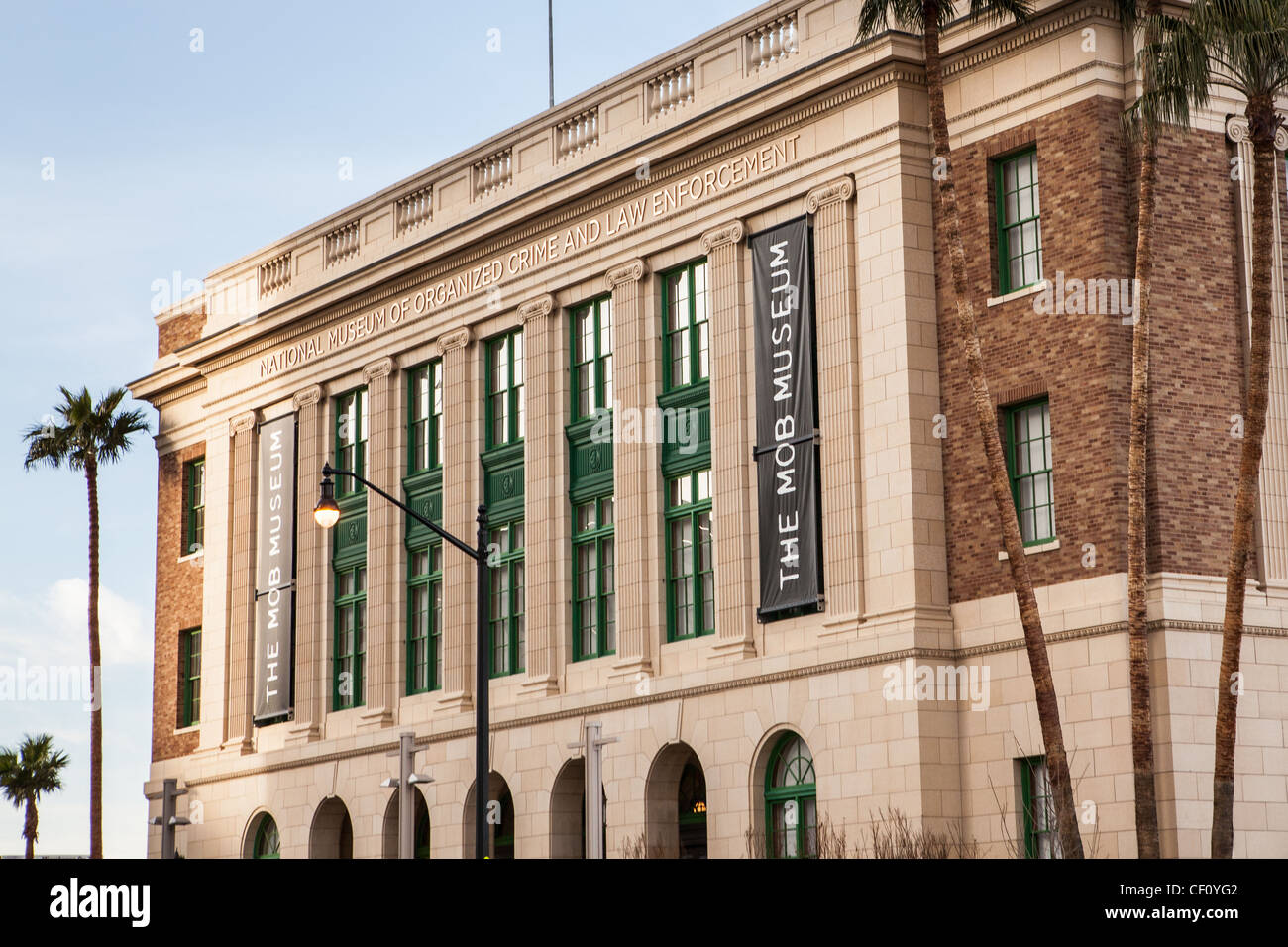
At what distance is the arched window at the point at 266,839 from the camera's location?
51.6 m

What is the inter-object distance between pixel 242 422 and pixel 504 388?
37.3 ft

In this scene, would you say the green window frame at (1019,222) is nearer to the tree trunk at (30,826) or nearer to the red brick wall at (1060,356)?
the red brick wall at (1060,356)

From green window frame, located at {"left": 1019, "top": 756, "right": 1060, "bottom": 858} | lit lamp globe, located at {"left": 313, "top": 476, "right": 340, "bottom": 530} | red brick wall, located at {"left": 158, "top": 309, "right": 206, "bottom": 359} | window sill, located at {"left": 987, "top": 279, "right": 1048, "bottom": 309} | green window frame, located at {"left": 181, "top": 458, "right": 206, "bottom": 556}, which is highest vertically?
red brick wall, located at {"left": 158, "top": 309, "right": 206, "bottom": 359}

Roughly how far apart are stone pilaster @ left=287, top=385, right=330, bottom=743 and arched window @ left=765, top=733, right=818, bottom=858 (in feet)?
52.4

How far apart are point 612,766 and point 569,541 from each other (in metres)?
5.20

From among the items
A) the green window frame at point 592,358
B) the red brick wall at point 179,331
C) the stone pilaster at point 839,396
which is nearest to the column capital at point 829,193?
the stone pilaster at point 839,396

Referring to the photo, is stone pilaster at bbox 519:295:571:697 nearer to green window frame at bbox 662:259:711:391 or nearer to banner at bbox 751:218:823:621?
green window frame at bbox 662:259:711:391

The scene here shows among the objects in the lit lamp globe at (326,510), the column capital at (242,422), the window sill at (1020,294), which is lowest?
the lit lamp globe at (326,510)

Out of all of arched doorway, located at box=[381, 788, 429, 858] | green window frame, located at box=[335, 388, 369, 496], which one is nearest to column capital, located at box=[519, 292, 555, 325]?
green window frame, located at box=[335, 388, 369, 496]

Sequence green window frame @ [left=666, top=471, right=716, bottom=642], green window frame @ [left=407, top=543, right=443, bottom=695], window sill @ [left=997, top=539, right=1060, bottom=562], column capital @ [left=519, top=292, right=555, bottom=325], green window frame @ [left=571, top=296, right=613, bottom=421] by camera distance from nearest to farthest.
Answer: window sill @ [left=997, top=539, right=1060, bottom=562] → green window frame @ [left=666, top=471, right=716, bottom=642] → green window frame @ [left=571, top=296, right=613, bottom=421] → column capital @ [left=519, top=292, right=555, bottom=325] → green window frame @ [left=407, top=543, right=443, bottom=695]

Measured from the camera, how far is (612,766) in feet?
135

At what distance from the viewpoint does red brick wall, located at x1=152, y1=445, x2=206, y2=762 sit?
5662 centimetres

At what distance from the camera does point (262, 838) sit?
52.1 meters

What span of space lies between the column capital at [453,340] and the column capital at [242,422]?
8721 mm
